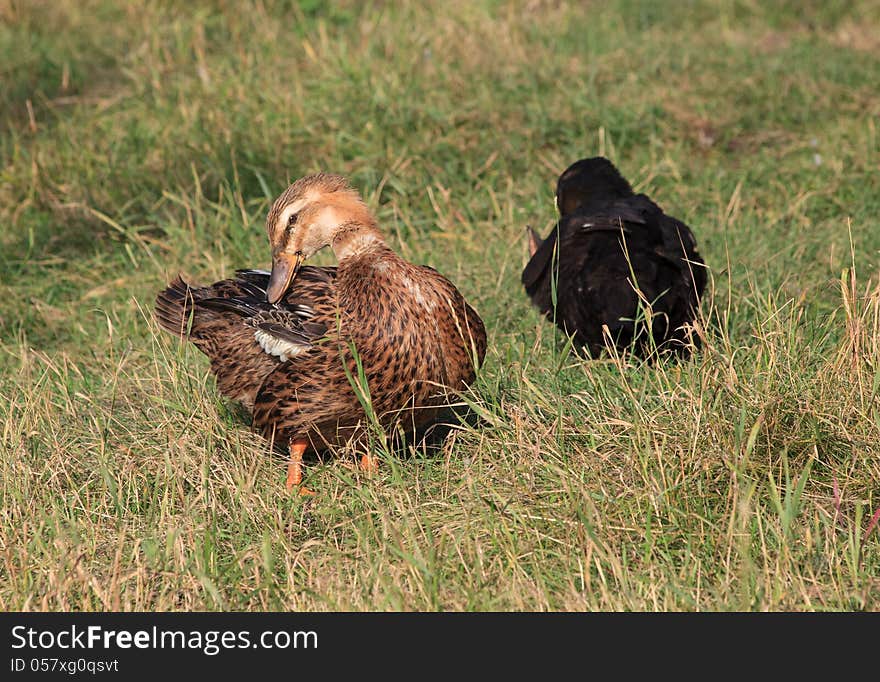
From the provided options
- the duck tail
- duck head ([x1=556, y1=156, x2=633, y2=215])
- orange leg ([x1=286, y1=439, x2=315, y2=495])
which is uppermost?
duck head ([x1=556, y1=156, x2=633, y2=215])

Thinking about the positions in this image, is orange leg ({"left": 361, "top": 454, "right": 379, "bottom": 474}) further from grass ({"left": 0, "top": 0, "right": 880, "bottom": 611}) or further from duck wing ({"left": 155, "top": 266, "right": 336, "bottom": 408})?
duck wing ({"left": 155, "top": 266, "right": 336, "bottom": 408})

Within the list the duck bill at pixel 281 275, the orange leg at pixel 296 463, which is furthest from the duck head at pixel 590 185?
the orange leg at pixel 296 463

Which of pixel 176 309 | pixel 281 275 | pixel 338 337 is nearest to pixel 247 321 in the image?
pixel 281 275

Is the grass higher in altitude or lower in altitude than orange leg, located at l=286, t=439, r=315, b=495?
higher

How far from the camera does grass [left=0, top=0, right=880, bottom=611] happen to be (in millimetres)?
3035

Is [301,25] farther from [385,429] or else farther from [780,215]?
[385,429]

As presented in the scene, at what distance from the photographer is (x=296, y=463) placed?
149 inches

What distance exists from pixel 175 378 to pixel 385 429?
0.87 metres

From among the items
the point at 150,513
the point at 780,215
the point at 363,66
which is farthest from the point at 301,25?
the point at 150,513

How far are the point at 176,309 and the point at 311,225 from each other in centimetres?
80

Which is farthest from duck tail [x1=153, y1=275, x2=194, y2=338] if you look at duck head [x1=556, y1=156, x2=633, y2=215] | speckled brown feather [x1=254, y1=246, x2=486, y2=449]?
duck head [x1=556, y1=156, x2=633, y2=215]

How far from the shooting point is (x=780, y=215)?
5750 millimetres

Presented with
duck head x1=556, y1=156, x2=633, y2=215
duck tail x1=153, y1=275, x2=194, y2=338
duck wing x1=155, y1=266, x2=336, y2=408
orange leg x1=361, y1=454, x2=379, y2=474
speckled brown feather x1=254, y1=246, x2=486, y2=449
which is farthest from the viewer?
duck head x1=556, y1=156, x2=633, y2=215

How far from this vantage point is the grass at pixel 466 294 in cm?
304
